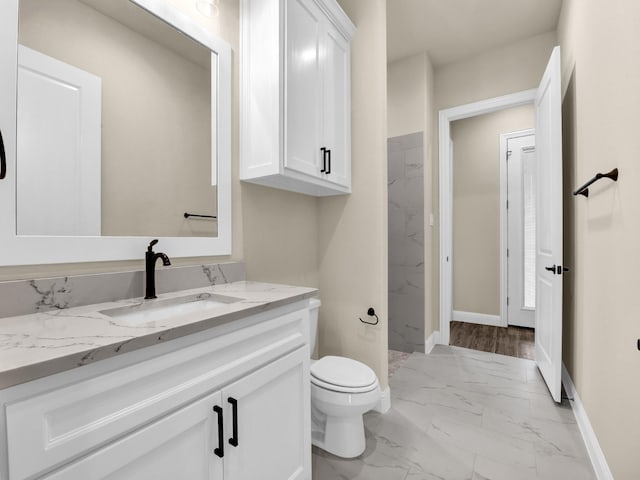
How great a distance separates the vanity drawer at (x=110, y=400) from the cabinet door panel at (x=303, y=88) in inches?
36.2

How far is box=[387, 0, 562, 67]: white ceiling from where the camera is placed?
2457mm

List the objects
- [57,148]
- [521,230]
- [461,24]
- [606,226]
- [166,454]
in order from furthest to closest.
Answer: [521,230] < [461,24] < [606,226] < [57,148] < [166,454]

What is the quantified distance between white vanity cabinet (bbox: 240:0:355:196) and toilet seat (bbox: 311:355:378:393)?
99cm

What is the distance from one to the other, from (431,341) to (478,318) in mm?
1254

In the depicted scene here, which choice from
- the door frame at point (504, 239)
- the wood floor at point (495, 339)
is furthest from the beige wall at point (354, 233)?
the door frame at point (504, 239)

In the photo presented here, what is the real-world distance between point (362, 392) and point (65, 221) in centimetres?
139

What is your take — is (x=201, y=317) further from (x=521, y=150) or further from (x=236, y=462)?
(x=521, y=150)

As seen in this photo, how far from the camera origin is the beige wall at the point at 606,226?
1.15m

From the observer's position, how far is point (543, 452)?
5.36 feet

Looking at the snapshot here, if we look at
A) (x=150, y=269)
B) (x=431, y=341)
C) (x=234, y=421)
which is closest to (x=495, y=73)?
(x=431, y=341)

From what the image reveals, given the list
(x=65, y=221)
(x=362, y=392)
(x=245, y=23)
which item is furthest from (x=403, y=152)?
(x=65, y=221)

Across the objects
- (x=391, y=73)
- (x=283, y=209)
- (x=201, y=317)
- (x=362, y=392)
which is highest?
(x=391, y=73)

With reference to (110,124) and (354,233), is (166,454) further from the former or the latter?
(354,233)

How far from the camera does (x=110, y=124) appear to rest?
117cm
